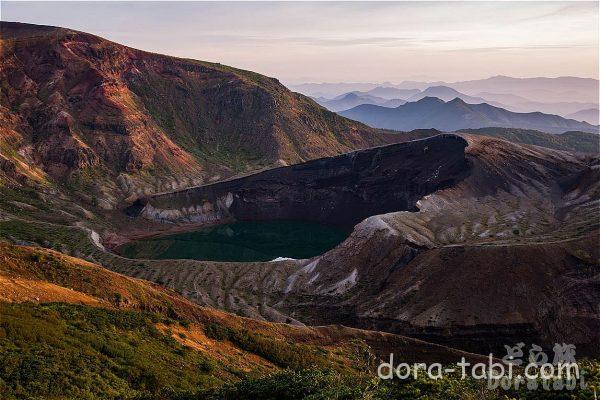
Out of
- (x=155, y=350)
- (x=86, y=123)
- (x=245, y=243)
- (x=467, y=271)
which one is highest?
(x=86, y=123)

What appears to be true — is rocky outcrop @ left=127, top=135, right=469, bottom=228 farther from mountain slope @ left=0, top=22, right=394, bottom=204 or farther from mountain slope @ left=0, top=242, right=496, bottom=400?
mountain slope @ left=0, top=242, right=496, bottom=400

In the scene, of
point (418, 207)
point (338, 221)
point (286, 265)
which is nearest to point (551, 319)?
point (418, 207)

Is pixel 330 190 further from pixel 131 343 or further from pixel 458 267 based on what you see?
pixel 131 343

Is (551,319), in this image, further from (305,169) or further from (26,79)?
(26,79)

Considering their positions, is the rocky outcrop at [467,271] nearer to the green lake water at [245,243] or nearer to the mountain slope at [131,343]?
the mountain slope at [131,343]

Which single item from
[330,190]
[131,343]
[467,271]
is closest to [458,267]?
[467,271]

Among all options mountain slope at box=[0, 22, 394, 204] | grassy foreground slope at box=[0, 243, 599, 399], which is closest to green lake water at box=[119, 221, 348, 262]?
mountain slope at box=[0, 22, 394, 204]


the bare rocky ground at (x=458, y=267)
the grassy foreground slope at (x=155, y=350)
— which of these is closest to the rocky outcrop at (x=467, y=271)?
the bare rocky ground at (x=458, y=267)
